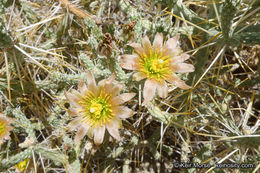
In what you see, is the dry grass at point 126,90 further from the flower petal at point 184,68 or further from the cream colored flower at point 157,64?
the flower petal at point 184,68

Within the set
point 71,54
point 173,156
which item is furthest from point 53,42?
point 173,156

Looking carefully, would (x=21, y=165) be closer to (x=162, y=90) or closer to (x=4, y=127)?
(x=4, y=127)

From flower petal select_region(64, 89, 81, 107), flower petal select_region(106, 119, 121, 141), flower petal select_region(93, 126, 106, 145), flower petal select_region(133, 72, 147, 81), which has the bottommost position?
flower petal select_region(93, 126, 106, 145)

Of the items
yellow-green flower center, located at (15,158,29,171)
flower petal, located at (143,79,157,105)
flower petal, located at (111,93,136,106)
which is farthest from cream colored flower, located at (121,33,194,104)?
yellow-green flower center, located at (15,158,29,171)

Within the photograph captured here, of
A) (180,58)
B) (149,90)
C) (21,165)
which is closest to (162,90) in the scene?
(149,90)

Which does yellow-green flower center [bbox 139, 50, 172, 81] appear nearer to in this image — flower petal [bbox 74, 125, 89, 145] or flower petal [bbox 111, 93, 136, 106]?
flower petal [bbox 111, 93, 136, 106]
